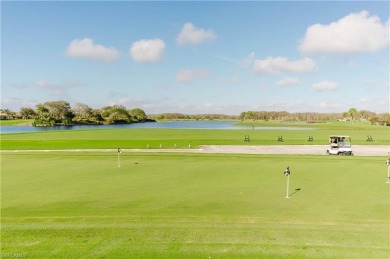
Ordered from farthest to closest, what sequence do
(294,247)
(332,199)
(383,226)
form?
1. (332,199)
2. (383,226)
3. (294,247)

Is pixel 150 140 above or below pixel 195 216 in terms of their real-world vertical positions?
below

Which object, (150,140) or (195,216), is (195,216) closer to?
(195,216)

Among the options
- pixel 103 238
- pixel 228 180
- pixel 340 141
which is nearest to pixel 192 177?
pixel 228 180

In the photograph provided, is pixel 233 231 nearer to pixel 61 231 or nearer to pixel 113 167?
pixel 61 231

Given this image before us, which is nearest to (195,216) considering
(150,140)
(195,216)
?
(195,216)

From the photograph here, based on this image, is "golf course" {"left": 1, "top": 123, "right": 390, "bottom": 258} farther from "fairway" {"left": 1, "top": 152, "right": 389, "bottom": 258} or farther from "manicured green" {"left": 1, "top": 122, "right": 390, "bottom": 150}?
"manicured green" {"left": 1, "top": 122, "right": 390, "bottom": 150}

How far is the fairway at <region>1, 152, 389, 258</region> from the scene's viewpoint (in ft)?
33.3

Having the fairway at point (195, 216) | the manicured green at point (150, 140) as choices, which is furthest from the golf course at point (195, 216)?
the manicured green at point (150, 140)

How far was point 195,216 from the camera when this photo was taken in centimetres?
1310

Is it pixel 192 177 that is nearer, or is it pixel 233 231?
pixel 233 231

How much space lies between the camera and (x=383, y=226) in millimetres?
12008

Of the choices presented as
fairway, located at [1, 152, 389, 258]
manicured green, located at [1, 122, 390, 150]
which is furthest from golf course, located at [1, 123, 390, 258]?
manicured green, located at [1, 122, 390, 150]

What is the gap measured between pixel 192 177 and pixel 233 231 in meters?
10.0

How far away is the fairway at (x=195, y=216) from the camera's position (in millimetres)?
10164
